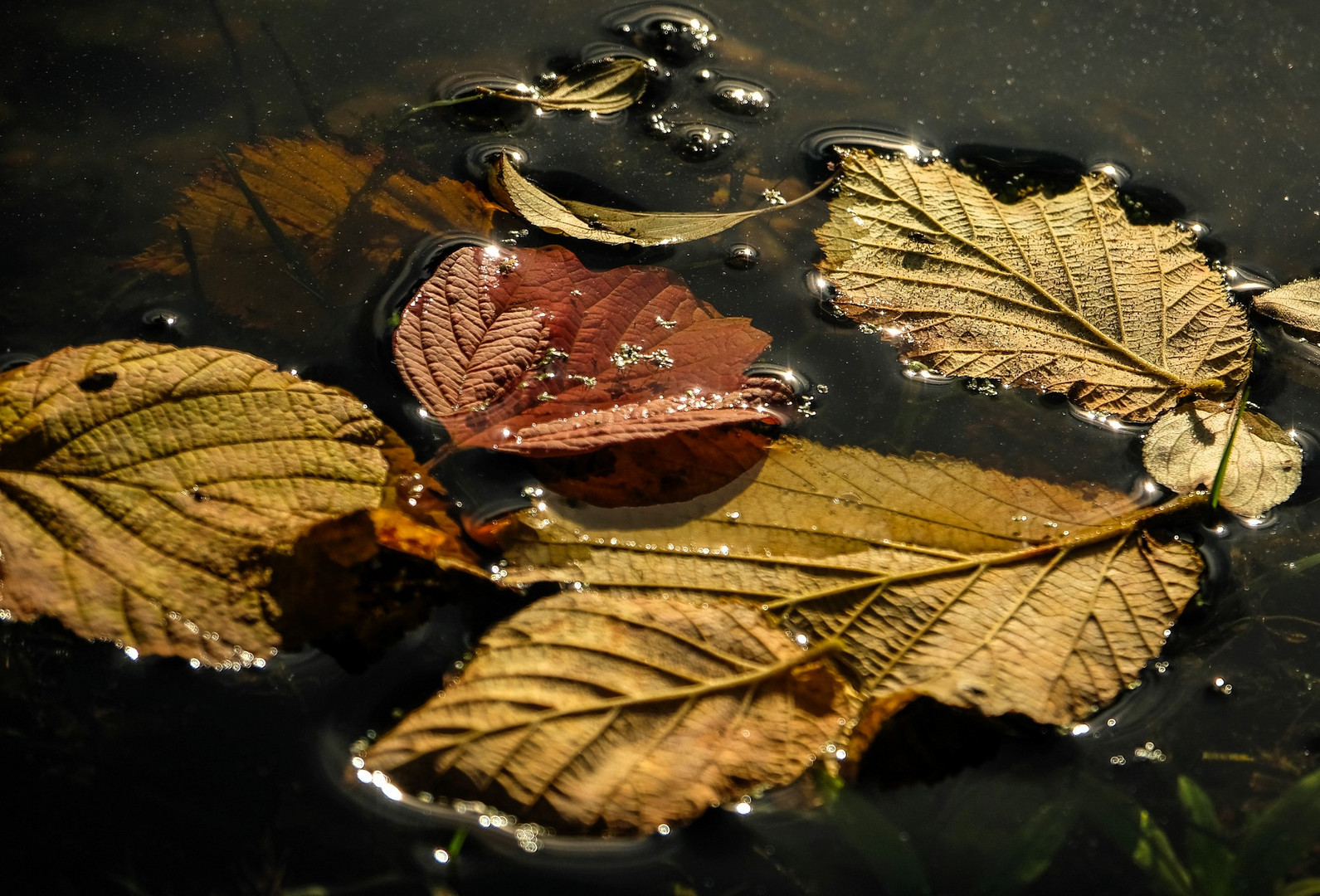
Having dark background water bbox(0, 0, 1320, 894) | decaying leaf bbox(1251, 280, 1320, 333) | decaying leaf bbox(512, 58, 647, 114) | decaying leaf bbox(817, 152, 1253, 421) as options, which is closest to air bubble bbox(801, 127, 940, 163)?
dark background water bbox(0, 0, 1320, 894)

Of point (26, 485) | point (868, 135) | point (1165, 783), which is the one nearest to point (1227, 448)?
point (1165, 783)

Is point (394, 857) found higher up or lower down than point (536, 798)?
lower down

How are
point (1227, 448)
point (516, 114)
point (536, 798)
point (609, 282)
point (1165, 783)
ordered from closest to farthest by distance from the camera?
point (536, 798) < point (1165, 783) < point (1227, 448) < point (609, 282) < point (516, 114)

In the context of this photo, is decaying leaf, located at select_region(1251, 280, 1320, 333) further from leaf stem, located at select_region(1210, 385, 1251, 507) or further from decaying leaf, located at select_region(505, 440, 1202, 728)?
decaying leaf, located at select_region(505, 440, 1202, 728)

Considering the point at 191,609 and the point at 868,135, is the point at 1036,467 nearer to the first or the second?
the point at 868,135

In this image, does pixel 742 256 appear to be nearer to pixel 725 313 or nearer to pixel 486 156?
pixel 725 313

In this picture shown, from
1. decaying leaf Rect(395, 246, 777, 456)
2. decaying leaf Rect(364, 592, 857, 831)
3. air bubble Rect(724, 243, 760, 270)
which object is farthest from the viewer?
air bubble Rect(724, 243, 760, 270)

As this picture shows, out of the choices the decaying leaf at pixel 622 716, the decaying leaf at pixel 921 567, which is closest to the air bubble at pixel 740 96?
the decaying leaf at pixel 921 567
